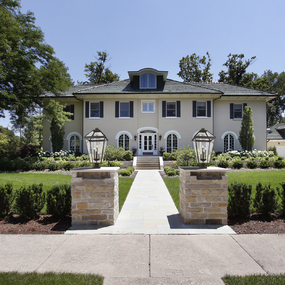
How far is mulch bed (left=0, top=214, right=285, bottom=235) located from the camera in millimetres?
4344

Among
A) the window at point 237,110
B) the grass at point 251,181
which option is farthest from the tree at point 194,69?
the grass at point 251,181

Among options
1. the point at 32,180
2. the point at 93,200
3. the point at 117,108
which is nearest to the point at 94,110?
the point at 117,108

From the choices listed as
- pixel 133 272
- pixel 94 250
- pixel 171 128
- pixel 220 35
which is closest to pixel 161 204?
pixel 94 250

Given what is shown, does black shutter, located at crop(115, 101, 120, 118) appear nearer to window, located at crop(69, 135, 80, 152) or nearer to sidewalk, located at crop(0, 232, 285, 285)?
window, located at crop(69, 135, 80, 152)

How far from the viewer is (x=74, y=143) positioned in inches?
835

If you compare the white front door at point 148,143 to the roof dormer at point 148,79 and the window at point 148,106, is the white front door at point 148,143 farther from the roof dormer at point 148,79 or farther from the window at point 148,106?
the roof dormer at point 148,79

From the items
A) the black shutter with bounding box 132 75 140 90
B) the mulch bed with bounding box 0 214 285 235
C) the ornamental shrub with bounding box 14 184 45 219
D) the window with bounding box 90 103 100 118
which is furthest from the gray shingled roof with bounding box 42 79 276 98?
the mulch bed with bounding box 0 214 285 235

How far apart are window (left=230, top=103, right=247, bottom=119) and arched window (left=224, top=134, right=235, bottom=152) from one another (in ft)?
6.59

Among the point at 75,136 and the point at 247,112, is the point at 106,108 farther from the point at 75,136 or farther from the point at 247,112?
the point at 247,112

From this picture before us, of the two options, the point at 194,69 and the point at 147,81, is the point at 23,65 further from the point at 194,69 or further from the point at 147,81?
the point at 194,69

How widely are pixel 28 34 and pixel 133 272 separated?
61.5ft

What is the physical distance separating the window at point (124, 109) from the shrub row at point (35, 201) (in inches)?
599

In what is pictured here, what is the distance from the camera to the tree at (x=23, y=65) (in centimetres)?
1477

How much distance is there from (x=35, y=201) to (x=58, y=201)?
1.91 ft
